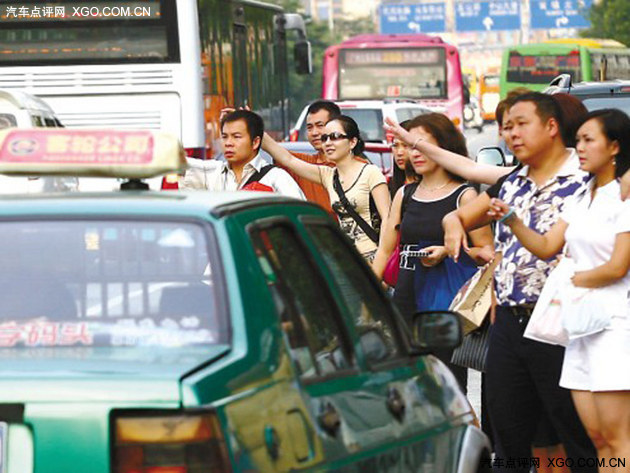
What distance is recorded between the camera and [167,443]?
3.78m

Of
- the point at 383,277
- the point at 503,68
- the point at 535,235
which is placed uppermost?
the point at 535,235

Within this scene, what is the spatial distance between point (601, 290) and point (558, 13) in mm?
78566

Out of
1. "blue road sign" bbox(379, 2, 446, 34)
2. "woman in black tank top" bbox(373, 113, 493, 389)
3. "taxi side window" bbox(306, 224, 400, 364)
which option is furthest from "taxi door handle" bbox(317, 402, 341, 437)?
"blue road sign" bbox(379, 2, 446, 34)

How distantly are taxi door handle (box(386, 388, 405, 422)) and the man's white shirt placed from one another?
3.88 metres

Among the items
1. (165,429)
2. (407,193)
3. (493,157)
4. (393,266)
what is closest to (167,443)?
(165,429)

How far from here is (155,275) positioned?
440cm

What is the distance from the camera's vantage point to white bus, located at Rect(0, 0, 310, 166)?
66.8ft

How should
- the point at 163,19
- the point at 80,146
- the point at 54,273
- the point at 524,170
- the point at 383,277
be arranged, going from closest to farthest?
the point at 54,273
the point at 80,146
the point at 524,170
the point at 383,277
the point at 163,19

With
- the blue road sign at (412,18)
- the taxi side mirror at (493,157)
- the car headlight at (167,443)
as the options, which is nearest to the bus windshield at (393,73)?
the taxi side mirror at (493,157)

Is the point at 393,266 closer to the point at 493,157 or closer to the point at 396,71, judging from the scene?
the point at 493,157

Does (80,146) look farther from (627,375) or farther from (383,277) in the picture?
(383,277)

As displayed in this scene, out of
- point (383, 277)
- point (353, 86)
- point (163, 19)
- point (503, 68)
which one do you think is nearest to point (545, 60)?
point (503, 68)

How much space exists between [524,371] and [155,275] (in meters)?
2.76

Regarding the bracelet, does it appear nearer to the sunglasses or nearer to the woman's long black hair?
the woman's long black hair
